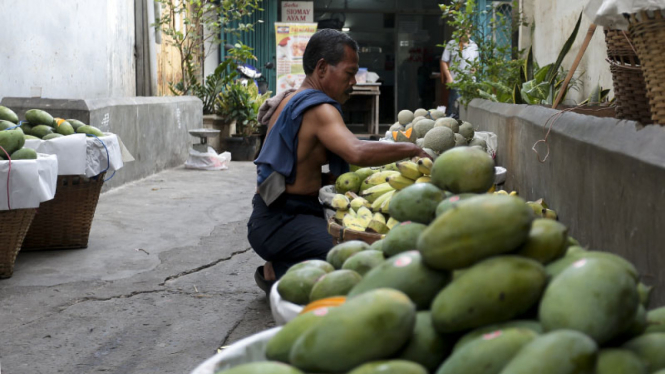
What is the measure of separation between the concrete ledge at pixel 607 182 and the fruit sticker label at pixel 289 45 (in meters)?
10.2

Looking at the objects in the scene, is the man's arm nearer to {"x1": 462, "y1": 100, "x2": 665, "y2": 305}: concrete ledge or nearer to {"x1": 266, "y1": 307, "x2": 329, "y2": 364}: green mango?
{"x1": 462, "y1": 100, "x2": 665, "y2": 305}: concrete ledge

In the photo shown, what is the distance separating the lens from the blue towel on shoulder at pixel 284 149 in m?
3.48

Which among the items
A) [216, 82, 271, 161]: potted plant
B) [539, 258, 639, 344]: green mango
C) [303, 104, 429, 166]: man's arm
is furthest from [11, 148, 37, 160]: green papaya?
[216, 82, 271, 161]: potted plant

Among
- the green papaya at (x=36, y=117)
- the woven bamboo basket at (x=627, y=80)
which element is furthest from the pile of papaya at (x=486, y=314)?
the green papaya at (x=36, y=117)

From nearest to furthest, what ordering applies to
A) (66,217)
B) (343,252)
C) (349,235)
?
(343,252) < (349,235) < (66,217)

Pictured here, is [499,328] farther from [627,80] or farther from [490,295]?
[627,80]

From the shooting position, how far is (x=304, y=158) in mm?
3648

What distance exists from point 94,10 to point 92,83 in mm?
863

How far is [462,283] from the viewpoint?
1295 mm

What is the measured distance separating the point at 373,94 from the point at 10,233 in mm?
10630

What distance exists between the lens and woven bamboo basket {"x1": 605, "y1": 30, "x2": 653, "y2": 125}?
265 centimetres

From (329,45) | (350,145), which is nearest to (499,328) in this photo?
(350,145)

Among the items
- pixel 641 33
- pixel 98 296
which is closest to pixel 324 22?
pixel 98 296

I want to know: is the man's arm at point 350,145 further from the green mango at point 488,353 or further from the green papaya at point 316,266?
the green mango at point 488,353
